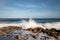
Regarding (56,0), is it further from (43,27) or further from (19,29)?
(19,29)

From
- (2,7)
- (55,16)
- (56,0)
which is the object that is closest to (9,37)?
(2,7)

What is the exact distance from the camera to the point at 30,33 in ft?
5.85

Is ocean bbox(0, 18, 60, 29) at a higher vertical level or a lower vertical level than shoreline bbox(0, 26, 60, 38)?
higher

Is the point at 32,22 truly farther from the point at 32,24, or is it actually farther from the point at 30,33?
the point at 30,33

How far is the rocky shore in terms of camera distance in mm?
1744

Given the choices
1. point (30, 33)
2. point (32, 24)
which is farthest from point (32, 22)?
point (30, 33)

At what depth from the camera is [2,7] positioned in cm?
184

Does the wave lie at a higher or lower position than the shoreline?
higher

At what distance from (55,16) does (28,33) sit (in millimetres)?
476

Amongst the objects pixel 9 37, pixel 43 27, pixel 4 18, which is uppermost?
pixel 4 18

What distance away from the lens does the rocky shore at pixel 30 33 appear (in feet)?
5.72

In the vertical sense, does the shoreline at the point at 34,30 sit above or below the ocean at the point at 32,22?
below

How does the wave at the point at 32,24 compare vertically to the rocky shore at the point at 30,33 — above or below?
above

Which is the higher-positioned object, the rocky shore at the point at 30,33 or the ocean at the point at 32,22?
the ocean at the point at 32,22
